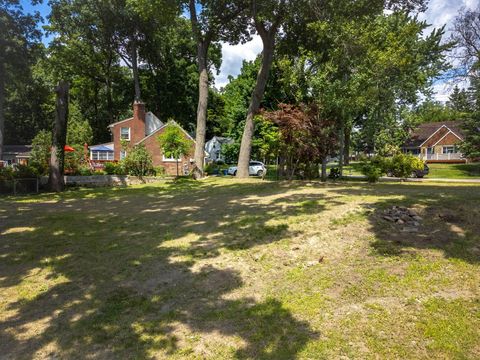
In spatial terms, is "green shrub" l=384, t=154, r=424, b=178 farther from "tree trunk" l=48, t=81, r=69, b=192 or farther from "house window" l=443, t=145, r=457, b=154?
"house window" l=443, t=145, r=457, b=154

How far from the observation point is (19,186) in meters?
18.1

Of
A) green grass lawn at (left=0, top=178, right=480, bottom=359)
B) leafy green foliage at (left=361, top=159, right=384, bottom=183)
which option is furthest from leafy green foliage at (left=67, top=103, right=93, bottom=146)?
green grass lawn at (left=0, top=178, right=480, bottom=359)

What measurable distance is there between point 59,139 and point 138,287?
1597 centimetres

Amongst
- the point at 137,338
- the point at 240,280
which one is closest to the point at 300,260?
the point at 240,280

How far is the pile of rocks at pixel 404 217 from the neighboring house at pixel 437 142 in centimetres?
4669

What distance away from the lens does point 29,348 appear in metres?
4.09

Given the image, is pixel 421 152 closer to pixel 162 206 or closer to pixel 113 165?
pixel 113 165

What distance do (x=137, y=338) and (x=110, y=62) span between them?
46772mm

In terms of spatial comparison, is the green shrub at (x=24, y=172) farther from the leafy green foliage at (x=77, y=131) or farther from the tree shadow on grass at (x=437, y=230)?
the leafy green foliage at (x=77, y=131)

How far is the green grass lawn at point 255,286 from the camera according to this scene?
3.97 meters

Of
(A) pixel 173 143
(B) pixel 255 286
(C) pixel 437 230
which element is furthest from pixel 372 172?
(A) pixel 173 143

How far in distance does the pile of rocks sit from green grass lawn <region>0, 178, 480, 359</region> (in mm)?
145

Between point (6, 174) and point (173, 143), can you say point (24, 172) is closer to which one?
point (6, 174)

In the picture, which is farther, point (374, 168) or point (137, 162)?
point (137, 162)
